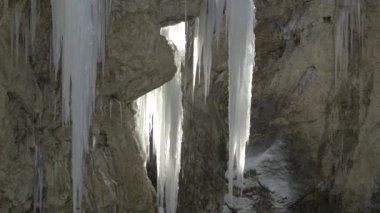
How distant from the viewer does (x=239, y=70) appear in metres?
9.21

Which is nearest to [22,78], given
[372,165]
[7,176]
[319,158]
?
[7,176]

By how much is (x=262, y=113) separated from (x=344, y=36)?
1552 mm

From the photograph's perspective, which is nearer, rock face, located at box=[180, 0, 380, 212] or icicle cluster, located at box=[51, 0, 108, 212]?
icicle cluster, located at box=[51, 0, 108, 212]

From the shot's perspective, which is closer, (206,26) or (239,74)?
(239,74)

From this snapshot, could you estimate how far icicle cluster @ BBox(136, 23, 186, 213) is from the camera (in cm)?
1107

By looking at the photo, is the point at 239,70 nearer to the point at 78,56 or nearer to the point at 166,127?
the point at 78,56

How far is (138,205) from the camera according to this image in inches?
437

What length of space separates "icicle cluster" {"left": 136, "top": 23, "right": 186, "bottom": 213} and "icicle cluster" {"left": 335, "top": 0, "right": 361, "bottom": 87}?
9.00ft

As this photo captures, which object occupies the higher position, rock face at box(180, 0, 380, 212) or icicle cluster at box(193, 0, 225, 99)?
icicle cluster at box(193, 0, 225, 99)

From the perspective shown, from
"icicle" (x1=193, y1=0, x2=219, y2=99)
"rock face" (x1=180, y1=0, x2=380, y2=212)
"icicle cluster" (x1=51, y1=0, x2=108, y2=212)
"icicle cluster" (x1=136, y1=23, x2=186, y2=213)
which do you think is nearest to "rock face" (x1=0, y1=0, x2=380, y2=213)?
"rock face" (x1=180, y1=0, x2=380, y2=212)

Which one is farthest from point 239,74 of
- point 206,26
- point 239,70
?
point 206,26

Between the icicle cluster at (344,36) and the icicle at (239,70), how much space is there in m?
Result: 1.23

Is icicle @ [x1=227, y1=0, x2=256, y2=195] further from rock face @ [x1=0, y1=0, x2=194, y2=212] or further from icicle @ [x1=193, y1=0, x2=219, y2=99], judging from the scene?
rock face @ [x1=0, y1=0, x2=194, y2=212]

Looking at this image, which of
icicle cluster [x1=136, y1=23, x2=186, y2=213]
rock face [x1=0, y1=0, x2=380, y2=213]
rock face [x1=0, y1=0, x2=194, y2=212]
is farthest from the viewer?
icicle cluster [x1=136, y1=23, x2=186, y2=213]
